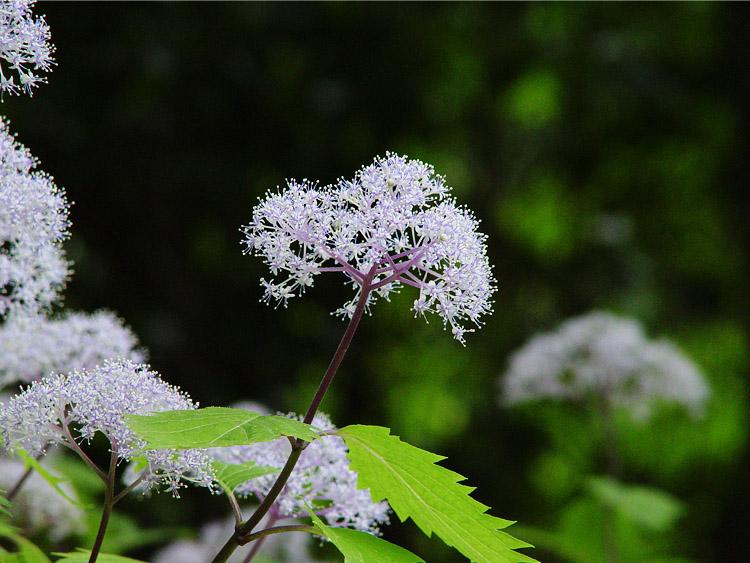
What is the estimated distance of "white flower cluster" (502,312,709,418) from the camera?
5.12 m

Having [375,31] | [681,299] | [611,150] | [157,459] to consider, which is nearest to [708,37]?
[611,150]

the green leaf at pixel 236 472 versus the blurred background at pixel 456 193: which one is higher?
the blurred background at pixel 456 193

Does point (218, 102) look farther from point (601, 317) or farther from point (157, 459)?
point (157, 459)

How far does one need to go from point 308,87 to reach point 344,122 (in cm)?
43

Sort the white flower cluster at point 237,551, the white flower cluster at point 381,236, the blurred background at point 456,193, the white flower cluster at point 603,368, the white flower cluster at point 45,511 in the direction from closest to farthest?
the white flower cluster at point 381,236 < the white flower cluster at point 45,511 < the white flower cluster at point 237,551 < the white flower cluster at point 603,368 < the blurred background at point 456,193

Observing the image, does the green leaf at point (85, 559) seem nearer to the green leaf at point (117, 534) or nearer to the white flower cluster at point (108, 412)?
the white flower cluster at point (108, 412)

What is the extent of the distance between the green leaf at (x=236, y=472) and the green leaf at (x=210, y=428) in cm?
34

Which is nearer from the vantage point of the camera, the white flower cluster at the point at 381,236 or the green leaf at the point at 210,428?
the green leaf at the point at 210,428

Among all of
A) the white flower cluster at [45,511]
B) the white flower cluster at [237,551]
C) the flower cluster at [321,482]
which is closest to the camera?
the flower cluster at [321,482]

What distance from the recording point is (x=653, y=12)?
877 centimetres

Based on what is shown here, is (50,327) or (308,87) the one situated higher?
(308,87)

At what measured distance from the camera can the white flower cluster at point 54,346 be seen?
2.57 meters

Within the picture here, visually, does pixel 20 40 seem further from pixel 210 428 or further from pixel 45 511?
pixel 45 511

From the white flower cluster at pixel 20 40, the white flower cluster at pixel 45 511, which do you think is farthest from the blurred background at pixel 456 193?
the white flower cluster at pixel 20 40
